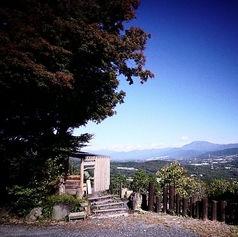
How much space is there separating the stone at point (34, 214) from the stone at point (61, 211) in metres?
0.80

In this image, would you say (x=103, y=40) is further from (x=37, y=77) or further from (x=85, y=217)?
(x=85, y=217)

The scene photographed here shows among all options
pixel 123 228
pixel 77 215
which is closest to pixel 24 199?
pixel 77 215

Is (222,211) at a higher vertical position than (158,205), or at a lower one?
higher

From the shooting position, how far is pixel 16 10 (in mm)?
11289

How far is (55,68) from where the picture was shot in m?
11.8

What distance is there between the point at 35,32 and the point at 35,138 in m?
6.43

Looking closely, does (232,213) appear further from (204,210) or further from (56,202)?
(56,202)

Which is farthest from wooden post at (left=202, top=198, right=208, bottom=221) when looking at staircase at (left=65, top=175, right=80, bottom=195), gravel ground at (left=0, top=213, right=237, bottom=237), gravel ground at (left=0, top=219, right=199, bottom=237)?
staircase at (left=65, top=175, right=80, bottom=195)

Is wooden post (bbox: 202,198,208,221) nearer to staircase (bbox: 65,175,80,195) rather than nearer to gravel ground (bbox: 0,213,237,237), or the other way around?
gravel ground (bbox: 0,213,237,237)

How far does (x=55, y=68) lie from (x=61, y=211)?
8207 mm

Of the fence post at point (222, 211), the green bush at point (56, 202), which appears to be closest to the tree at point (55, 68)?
the green bush at point (56, 202)

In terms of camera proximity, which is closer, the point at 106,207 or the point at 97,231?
the point at 97,231

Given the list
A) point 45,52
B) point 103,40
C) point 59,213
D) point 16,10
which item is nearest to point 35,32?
point 45,52

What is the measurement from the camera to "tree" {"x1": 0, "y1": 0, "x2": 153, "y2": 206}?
10.8 m
